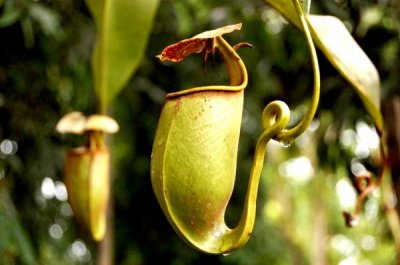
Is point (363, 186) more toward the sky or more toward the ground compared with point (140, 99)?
more toward the sky

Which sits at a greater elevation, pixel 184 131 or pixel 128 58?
pixel 184 131

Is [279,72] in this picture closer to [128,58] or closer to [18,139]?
[18,139]

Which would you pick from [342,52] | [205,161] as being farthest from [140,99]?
[205,161]

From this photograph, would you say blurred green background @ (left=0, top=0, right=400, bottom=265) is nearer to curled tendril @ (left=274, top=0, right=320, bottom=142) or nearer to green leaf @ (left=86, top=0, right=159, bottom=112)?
green leaf @ (left=86, top=0, right=159, bottom=112)

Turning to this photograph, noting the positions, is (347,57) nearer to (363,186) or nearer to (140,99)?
(363,186)

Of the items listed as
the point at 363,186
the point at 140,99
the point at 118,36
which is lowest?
the point at 140,99

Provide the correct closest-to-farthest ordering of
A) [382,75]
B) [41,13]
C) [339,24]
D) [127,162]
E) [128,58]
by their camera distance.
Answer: [339,24] → [128,58] → [41,13] → [382,75] → [127,162]

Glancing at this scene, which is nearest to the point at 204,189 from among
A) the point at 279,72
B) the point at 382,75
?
the point at 382,75
